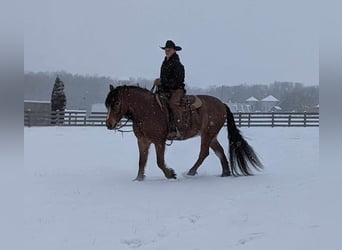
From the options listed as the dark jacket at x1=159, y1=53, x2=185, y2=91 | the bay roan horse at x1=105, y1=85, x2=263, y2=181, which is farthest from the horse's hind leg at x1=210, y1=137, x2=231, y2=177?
the dark jacket at x1=159, y1=53, x2=185, y2=91

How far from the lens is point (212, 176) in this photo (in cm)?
838

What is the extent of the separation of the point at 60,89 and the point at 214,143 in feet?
98.5

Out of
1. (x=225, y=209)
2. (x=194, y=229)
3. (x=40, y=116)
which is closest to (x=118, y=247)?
(x=194, y=229)

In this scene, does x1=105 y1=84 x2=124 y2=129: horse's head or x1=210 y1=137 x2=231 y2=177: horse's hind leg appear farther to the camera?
x1=210 y1=137 x2=231 y2=177: horse's hind leg

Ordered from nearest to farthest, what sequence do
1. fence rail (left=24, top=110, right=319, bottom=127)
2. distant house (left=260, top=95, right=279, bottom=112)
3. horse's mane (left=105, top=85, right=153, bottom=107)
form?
horse's mane (left=105, top=85, right=153, bottom=107) → fence rail (left=24, top=110, right=319, bottom=127) → distant house (left=260, top=95, right=279, bottom=112)

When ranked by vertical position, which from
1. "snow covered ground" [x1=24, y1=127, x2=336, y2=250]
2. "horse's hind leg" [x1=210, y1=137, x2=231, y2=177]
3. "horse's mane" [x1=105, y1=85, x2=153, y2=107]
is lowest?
"snow covered ground" [x1=24, y1=127, x2=336, y2=250]

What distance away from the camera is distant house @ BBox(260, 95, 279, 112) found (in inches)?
2650

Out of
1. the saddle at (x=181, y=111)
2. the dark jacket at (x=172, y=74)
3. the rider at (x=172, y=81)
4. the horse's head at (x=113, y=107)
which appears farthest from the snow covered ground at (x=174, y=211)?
the dark jacket at (x=172, y=74)

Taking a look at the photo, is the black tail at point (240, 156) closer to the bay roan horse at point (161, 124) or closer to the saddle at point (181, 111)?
the bay roan horse at point (161, 124)

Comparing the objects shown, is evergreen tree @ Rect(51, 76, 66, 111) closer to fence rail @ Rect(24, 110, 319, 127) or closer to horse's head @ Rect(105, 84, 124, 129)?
fence rail @ Rect(24, 110, 319, 127)

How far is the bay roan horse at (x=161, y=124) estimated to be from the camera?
7824mm

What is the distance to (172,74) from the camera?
7.94 meters

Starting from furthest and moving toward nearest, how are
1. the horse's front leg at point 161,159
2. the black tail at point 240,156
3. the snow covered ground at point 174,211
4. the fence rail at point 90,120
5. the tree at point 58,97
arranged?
the tree at point 58,97 → the fence rail at point 90,120 → the black tail at point 240,156 → the horse's front leg at point 161,159 → the snow covered ground at point 174,211
